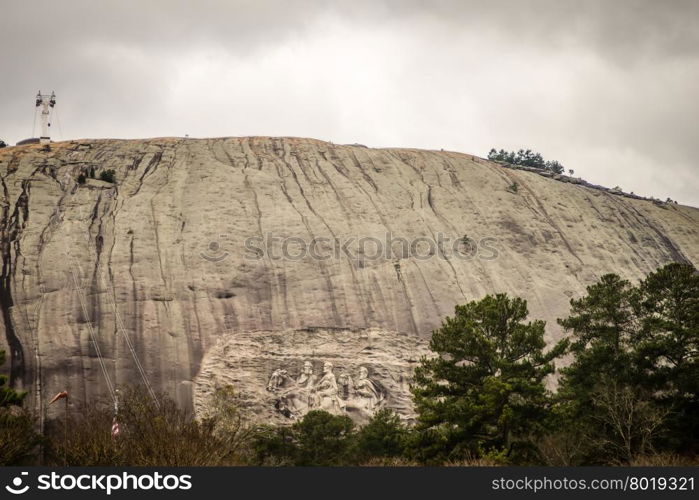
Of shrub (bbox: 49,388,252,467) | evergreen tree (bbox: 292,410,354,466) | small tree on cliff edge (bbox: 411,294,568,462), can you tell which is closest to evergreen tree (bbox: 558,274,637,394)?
small tree on cliff edge (bbox: 411,294,568,462)

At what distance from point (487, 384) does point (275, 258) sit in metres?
23.6

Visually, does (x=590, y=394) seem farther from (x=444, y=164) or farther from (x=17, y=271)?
(x=444, y=164)

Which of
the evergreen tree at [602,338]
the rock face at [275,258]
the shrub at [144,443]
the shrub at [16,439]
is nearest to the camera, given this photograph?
the shrub at [144,443]

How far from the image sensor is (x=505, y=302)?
34.3 metres

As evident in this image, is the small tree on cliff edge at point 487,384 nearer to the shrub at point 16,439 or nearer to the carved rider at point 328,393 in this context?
the carved rider at point 328,393

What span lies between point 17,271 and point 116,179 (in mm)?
13506

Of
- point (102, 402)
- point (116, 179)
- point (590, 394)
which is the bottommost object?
point (590, 394)

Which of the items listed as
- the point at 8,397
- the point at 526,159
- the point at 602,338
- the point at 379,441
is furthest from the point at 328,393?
the point at 526,159

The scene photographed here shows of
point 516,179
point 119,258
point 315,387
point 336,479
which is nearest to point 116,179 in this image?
point 119,258

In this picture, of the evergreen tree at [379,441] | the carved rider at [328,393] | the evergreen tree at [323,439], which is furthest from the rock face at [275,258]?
the evergreen tree at [379,441]

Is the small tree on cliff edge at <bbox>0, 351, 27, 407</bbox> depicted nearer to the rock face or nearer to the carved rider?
the rock face

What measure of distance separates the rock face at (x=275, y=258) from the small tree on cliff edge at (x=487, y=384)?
10453 millimetres

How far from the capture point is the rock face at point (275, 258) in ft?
143

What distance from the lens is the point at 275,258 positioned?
5159 cm
